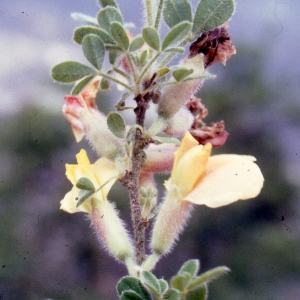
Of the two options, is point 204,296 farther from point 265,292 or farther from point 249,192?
point 265,292

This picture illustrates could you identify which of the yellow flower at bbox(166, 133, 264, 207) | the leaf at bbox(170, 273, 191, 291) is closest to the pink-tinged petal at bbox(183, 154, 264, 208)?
the yellow flower at bbox(166, 133, 264, 207)

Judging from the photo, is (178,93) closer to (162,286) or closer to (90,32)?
(90,32)

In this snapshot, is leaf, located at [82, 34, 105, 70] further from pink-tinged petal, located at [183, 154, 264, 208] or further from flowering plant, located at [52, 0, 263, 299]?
pink-tinged petal, located at [183, 154, 264, 208]

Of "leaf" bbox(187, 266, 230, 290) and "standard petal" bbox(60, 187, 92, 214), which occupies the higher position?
"leaf" bbox(187, 266, 230, 290)

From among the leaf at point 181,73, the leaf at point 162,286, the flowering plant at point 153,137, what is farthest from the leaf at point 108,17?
the leaf at point 162,286

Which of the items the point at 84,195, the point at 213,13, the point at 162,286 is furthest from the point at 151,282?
the point at 213,13

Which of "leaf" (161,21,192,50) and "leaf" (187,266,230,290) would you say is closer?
"leaf" (187,266,230,290)

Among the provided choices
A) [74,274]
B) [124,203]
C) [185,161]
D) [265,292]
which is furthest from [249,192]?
[265,292]

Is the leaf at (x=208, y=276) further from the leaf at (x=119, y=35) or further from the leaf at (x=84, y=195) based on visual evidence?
the leaf at (x=119, y=35)
